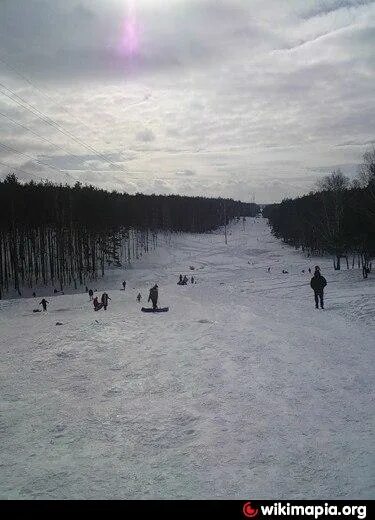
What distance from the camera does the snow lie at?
5906 mm

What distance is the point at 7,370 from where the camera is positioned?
11273 millimetres

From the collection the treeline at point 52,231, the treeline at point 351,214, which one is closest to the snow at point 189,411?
the treeline at point 351,214

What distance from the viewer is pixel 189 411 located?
8.27 m

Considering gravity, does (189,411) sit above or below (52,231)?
below

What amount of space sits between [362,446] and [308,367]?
4.05 m

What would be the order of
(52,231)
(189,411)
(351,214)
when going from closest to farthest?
1. (189,411)
2. (351,214)
3. (52,231)

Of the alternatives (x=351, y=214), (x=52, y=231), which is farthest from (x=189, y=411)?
(x=52, y=231)

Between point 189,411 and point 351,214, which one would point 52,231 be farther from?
point 189,411

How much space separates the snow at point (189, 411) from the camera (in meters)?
5.91

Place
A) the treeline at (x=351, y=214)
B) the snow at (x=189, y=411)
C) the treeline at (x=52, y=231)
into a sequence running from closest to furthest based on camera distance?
the snow at (x=189, y=411), the treeline at (x=351, y=214), the treeline at (x=52, y=231)

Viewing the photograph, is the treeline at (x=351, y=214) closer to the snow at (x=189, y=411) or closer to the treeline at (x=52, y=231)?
the snow at (x=189, y=411)

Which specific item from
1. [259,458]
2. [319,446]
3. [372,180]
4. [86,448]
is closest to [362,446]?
[319,446]

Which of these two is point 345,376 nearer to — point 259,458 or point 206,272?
point 259,458

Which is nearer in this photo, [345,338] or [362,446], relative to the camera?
[362,446]
